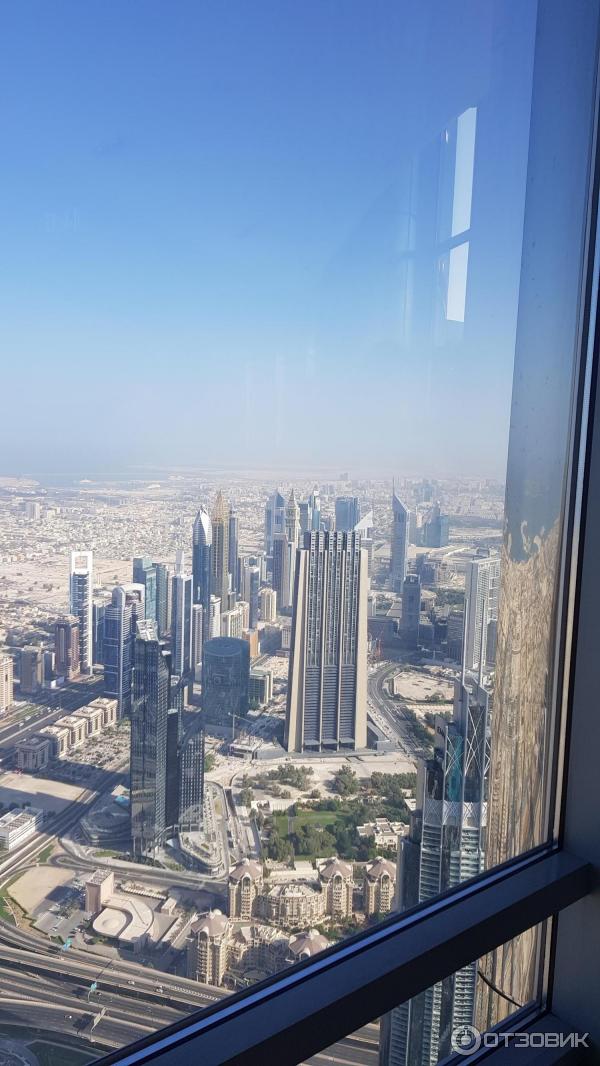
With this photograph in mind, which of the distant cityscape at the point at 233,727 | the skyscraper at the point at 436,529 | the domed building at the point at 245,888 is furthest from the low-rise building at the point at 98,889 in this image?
the skyscraper at the point at 436,529

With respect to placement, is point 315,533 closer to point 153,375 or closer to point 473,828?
point 153,375

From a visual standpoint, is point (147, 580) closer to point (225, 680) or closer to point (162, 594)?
point (162, 594)

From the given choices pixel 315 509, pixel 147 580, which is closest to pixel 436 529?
pixel 315 509

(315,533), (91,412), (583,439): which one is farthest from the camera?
(583,439)

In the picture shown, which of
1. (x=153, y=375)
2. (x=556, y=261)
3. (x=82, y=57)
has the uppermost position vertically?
(x=82, y=57)

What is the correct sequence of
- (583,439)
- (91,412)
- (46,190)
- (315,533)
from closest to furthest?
(46,190), (91,412), (315,533), (583,439)

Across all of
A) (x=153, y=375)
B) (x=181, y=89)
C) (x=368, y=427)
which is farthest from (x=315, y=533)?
(x=181, y=89)

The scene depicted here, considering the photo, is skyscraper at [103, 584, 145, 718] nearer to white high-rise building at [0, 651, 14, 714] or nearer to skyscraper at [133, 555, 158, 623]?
skyscraper at [133, 555, 158, 623]

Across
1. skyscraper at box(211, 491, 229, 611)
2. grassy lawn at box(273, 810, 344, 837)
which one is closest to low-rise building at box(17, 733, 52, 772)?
skyscraper at box(211, 491, 229, 611)
